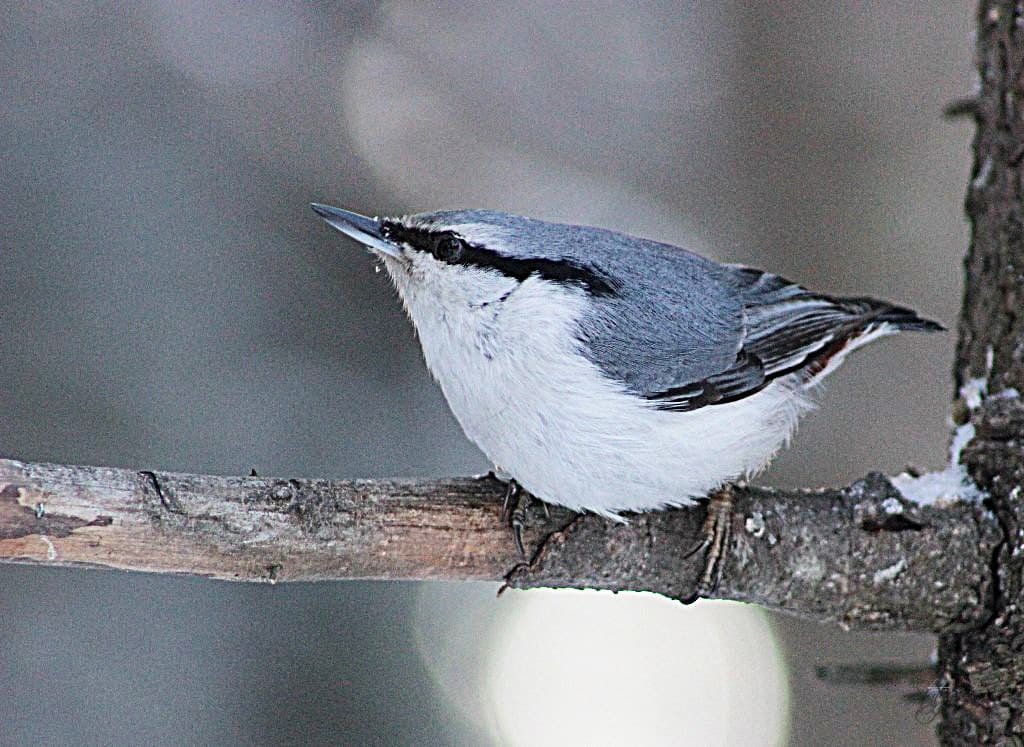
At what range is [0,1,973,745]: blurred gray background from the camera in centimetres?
342

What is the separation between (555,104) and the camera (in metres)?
5.18

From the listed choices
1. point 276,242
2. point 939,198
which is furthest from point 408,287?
point 939,198

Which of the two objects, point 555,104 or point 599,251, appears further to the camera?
point 555,104

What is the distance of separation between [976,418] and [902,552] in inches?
13.9

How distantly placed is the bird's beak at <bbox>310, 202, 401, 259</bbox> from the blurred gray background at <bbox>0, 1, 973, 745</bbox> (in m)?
1.53

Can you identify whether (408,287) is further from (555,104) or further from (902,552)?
(555,104)

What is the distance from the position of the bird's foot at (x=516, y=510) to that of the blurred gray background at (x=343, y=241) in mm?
1020

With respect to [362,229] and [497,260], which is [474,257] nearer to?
[497,260]

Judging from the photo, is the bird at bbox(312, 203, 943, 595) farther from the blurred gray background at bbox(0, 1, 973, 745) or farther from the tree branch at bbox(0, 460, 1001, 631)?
the blurred gray background at bbox(0, 1, 973, 745)

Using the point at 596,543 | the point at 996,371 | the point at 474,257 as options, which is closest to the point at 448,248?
the point at 474,257

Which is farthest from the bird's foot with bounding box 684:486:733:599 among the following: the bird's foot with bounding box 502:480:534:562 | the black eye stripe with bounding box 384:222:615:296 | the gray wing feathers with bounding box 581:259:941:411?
the black eye stripe with bounding box 384:222:615:296

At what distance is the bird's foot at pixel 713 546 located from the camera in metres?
2.09

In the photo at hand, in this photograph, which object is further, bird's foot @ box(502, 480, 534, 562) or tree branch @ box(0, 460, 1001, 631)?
bird's foot @ box(502, 480, 534, 562)

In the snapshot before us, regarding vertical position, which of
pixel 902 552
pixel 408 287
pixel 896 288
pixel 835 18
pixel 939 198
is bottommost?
pixel 902 552
